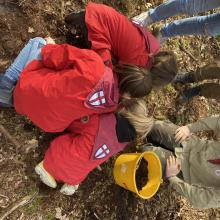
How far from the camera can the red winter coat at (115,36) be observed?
3.19 m

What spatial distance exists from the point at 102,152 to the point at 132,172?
22.1 inches

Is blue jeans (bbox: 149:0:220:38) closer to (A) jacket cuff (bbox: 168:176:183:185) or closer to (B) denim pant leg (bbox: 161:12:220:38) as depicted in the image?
(B) denim pant leg (bbox: 161:12:220:38)

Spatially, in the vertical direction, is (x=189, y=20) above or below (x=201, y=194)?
above

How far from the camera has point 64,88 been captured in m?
2.65

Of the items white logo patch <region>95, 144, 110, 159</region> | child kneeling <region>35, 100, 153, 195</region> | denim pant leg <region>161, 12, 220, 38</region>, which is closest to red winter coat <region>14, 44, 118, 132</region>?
child kneeling <region>35, 100, 153, 195</region>

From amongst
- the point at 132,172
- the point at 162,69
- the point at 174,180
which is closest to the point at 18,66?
the point at 162,69

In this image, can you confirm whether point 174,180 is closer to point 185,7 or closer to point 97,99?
point 97,99

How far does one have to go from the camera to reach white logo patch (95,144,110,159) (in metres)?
3.08

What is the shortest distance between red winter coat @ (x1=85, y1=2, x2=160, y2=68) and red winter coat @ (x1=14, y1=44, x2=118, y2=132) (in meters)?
0.39

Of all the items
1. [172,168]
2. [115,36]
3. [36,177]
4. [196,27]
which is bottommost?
[172,168]

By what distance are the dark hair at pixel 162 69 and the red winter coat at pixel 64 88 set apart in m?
0.43

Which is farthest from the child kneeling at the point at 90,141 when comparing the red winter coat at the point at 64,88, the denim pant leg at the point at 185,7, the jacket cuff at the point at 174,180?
the denim pant leg at the point at 185,7

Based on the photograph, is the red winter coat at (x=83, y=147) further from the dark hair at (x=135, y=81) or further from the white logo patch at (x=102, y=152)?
the dark hair at (x=135, y=81)

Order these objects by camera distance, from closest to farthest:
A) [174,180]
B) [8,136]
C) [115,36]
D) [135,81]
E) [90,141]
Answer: [135,81]
[90,141]
[115,36]
[8,136]
[174,180]
